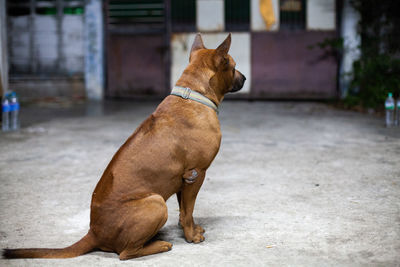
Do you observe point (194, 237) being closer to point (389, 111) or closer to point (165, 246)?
point (165, 246)

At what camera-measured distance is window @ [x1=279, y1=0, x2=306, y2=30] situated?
1018cm

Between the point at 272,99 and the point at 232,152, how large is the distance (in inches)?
197

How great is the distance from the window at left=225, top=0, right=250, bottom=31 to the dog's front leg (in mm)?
7719

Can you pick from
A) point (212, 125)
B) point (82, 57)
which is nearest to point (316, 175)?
point (212, 125)

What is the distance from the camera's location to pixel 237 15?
1036cm

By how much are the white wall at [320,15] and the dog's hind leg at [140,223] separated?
8.22 m

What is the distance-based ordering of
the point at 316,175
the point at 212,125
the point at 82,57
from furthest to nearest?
1. the point at 82,57
2. the point at 316,175
3. the point at 212,125

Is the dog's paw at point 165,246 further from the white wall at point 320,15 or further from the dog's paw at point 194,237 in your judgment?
the white wall at point 320,15

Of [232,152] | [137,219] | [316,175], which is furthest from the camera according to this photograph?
[232,152]

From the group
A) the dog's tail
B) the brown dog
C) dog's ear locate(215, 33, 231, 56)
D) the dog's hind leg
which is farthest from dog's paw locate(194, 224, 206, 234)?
dog's ear locate(215, 33, 231, 56)

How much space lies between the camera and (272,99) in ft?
34.8

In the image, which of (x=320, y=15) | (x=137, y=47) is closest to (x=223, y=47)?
(x=320, y=15)

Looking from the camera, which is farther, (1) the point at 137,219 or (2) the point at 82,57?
(2) the point at 82,57

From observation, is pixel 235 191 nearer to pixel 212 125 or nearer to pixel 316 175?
pixel 316 175
